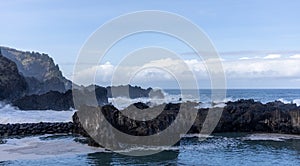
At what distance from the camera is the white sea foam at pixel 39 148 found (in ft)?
93.7

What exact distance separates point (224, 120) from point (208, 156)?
17136 mm

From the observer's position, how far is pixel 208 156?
92.8ft

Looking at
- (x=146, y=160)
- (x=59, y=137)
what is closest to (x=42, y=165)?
(x=146, y=160)

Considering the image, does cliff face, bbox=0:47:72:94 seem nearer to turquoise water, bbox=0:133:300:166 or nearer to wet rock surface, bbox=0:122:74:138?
wet rock surface, bbox=0:122:74:138

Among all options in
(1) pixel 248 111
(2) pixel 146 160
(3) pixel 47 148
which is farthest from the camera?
(1) pixel 248 111

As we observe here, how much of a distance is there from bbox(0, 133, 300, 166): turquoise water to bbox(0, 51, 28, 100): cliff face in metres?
38.9

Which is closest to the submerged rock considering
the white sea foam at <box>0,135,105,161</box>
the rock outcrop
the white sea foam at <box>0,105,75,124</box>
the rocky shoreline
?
the white sea foam at <box>0,105,75,124</box>

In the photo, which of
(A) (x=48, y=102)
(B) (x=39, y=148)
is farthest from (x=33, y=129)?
(A) (x=48, y=102)

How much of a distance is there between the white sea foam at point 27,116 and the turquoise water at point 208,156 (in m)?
21.7

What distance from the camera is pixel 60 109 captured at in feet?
216

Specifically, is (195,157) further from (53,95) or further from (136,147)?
(53,95)

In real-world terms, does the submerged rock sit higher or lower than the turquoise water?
higher

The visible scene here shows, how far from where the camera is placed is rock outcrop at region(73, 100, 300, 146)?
34.8 m

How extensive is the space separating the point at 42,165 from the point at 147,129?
1146cm
